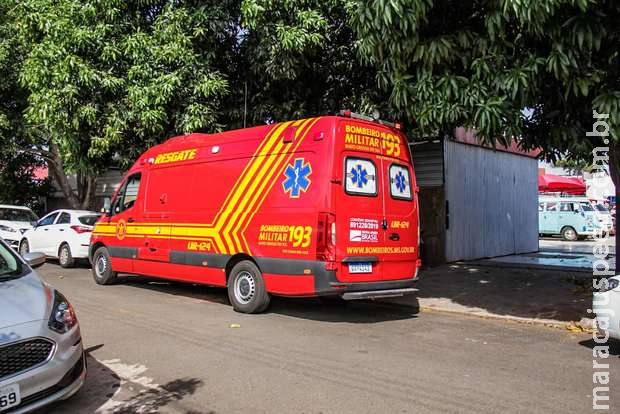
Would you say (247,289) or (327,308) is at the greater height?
(247,289)

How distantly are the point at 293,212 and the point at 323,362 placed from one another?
2414 mm

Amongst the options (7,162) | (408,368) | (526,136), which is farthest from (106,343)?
(7,162)

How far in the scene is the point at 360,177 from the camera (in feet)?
24.4

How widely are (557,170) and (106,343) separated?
46598 mm

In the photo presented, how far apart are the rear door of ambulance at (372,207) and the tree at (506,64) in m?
0.76

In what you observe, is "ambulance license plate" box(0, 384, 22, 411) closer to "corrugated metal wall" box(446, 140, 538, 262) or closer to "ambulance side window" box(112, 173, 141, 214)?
"ambulance side window" box(112, 173, 141, 214)

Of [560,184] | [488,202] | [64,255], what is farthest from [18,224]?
[560,184]

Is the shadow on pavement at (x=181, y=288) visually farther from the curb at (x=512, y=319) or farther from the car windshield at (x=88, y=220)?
the curb at (x=512, y=319)

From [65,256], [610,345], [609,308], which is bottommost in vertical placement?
[610,345]

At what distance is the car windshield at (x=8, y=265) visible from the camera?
4575 millimetres

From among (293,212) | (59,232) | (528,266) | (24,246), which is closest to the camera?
(293,212)

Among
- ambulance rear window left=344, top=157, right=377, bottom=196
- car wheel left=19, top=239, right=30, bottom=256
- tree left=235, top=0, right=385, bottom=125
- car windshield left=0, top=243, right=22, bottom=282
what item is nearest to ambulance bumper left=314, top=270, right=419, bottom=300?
ambulance rear window left=344, top=157, right=377, bottom=196

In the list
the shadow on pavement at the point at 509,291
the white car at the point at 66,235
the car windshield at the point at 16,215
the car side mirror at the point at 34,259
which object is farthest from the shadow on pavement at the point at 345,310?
the car windshield at the point at 16,215

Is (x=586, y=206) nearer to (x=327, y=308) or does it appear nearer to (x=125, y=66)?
(x=327, y=308)
